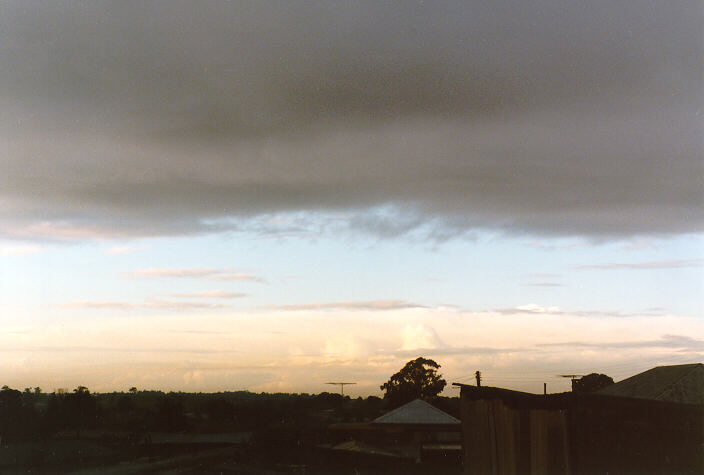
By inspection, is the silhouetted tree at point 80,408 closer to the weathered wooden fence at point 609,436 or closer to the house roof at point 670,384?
the house roof at point 670,384

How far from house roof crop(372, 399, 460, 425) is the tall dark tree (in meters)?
34.2

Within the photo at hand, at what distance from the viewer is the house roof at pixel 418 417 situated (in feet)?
143

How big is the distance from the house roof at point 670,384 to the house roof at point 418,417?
13890 millimetres

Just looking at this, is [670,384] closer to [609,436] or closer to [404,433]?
[609,436]

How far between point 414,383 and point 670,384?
179 feet

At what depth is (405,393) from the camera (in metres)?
80.6

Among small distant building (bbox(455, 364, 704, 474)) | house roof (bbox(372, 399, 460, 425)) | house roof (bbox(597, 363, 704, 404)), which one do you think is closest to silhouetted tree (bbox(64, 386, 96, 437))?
house roof (bbox(372, 399, 460, 425))

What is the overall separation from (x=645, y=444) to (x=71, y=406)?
94.5 meters

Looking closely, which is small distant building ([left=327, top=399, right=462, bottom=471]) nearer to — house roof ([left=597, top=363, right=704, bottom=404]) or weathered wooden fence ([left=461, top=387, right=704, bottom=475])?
house roof ([left=597, top=363, right=704, bottom=404])

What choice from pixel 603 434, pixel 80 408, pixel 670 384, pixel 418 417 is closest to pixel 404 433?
pixel 418 417

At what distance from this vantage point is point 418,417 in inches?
1762

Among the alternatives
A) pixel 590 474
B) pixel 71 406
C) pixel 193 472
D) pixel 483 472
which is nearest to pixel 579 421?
pixel 590 474

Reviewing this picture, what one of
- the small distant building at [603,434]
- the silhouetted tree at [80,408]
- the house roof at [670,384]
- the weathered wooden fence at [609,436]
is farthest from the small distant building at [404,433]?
the silhouetted tree at [80,408]

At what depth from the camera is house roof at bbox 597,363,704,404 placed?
27.0m
